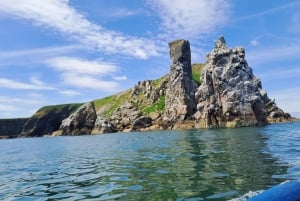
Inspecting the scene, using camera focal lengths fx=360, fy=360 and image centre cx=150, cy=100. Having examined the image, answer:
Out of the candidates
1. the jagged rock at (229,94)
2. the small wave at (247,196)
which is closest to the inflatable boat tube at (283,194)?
the small wave at (247,196)

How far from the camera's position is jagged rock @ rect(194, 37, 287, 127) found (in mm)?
145375

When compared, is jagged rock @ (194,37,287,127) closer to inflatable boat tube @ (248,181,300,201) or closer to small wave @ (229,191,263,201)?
small wave @ (229,191,263,201)

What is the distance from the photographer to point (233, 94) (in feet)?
488

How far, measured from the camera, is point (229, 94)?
150250 millimetres

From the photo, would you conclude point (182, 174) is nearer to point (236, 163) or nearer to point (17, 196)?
point (236, 163)

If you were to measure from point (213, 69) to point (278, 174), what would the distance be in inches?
5550

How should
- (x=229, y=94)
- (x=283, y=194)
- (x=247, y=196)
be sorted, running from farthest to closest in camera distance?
(x=229, y=94) → (x=247, y=196) → (x=283, y=194)

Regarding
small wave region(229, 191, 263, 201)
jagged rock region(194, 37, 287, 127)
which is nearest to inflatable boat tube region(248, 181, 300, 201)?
small wave region(229, 191, 263, 201)

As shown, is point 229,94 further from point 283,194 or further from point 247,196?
point 283,194

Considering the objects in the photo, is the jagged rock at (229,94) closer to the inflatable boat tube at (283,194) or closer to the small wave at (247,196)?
the small wave at (247,196)

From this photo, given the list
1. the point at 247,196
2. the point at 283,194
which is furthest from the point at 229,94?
the point at 283,194

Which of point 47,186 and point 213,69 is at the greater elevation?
point 213,69

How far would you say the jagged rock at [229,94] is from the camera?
145 metres

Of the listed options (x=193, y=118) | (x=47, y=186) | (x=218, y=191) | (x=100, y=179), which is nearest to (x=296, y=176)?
(x=218, y=191)
